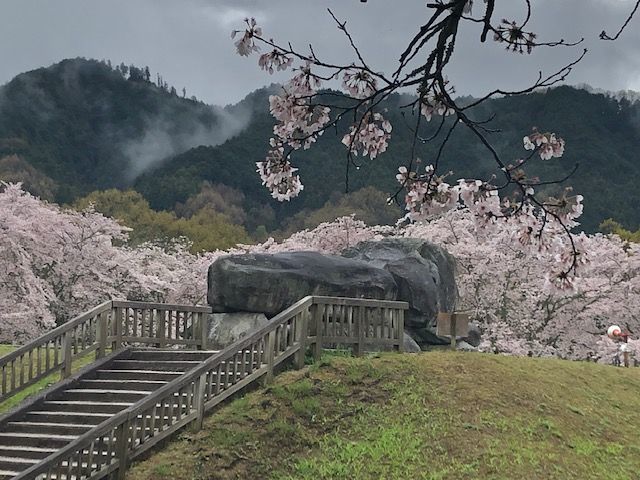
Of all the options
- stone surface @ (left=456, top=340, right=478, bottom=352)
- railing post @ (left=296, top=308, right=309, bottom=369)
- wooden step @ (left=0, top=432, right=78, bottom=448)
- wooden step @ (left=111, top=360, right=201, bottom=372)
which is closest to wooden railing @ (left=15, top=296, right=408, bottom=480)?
railing post @ (left=296, top=308, right=309, bottom=369)

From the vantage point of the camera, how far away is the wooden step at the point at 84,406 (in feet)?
44.7

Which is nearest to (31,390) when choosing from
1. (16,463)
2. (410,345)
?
(16,463)

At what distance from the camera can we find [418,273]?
19719 mm

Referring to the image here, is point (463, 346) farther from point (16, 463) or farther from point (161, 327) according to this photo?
point (16, 463)

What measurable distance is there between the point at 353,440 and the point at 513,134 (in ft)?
190

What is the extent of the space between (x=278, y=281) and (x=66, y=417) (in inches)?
211

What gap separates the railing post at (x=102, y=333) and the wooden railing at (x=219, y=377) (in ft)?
8.25

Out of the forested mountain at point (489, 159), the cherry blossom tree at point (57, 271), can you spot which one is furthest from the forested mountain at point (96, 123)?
the cherry blossom tree at point (57, 271)

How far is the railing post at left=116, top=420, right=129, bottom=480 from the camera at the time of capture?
1186 cm

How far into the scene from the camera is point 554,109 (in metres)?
68.2

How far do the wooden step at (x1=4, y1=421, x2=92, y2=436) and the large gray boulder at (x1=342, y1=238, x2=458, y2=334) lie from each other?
27.7 feet

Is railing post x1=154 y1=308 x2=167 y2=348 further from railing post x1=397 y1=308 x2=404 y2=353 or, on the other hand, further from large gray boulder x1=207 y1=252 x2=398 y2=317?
railing post x1=397 y1=308 x2=404 y2=353

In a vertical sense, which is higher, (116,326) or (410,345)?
(116,326)

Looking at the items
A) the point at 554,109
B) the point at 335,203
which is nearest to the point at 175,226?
the point at 335,203
